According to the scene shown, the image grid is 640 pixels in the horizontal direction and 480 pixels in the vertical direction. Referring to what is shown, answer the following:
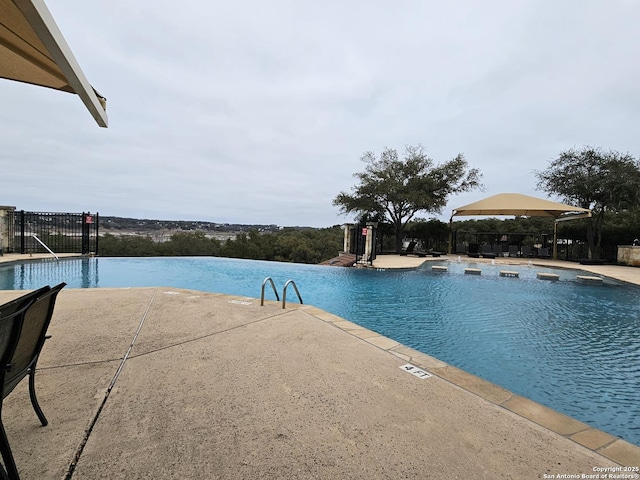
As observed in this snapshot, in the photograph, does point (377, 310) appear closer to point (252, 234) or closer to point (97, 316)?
point (97, 316)

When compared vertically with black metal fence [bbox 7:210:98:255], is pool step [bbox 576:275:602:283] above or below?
below

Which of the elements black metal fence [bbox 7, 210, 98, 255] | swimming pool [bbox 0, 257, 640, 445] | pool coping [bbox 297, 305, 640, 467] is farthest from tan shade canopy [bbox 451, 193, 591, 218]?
black metal fence [bbox 7, 210, 98, 255]

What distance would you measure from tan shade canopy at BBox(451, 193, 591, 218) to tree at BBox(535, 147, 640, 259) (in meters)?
0.86

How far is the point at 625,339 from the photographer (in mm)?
5047

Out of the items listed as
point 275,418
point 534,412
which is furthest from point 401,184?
point 275,418

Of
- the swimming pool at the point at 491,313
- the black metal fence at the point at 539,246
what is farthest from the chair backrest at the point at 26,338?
the black metal fence at the point at 539,246

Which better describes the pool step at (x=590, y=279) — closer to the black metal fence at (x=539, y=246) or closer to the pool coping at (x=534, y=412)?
the black metal fence at (x=539, y=246)

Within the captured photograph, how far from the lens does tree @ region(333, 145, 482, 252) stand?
18234 millimetres

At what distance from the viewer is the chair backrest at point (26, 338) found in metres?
1.22

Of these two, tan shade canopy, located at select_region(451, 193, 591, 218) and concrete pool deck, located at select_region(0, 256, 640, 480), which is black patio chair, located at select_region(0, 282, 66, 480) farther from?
tan shade canopy, located at select_region(451, 193, 591, 218)

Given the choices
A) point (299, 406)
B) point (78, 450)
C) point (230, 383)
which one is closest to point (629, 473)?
point (299, 406)

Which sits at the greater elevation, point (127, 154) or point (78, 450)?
point (127, 154)

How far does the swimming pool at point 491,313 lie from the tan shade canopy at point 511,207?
167 inches

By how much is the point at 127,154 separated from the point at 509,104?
66.5 feet
